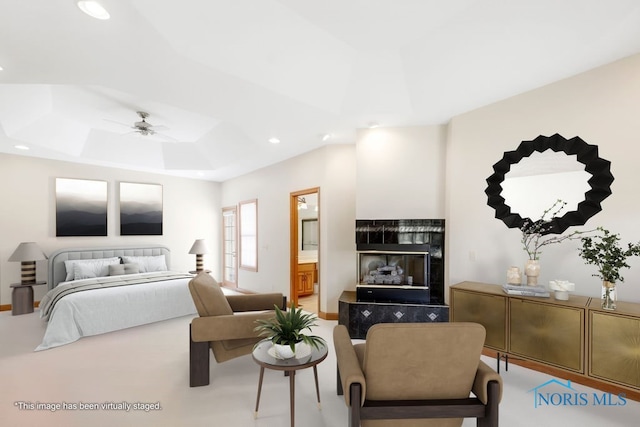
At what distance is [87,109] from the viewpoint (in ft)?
13.5

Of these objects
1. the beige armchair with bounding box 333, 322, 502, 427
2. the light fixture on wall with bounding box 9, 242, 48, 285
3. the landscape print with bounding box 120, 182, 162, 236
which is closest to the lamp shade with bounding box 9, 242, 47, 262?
the light fixture on wall with bounding box 9, 242, 48, 285

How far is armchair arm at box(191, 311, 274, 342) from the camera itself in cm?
259

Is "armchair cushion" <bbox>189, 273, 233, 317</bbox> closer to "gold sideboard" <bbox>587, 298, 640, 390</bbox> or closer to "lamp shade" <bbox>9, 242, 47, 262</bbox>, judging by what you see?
"gold sideboard" <bbox>587, 298, 640, 390</bbox>

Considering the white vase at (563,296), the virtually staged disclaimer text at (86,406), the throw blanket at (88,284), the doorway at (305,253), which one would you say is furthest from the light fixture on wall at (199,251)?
the white vase at (563,296)

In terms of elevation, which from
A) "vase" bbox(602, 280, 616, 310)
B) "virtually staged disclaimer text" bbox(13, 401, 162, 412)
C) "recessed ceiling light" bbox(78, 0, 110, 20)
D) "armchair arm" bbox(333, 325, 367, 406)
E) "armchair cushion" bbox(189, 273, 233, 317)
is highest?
"recessed ceiling light" bbox(78, 0, 110, 20)

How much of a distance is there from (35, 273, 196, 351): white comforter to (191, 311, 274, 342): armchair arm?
7.55 ft

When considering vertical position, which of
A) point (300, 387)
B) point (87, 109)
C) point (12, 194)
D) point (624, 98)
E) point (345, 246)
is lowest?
point (300, 387)

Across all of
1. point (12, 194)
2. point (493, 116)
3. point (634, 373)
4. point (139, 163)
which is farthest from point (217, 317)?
point (12, 194)

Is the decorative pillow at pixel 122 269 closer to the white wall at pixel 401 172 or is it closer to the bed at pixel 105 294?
the bed at pixel 105 294

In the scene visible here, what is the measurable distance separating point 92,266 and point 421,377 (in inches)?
234

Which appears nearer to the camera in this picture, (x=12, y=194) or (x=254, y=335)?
(x=254, y=335)

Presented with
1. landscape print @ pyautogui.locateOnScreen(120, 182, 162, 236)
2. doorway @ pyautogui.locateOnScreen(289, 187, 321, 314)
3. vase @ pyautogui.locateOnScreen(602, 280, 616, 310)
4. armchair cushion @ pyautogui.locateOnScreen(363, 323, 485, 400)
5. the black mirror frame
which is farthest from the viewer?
landscape print @ pyautogui.locateOnScreen(120, 182, 162, 236)

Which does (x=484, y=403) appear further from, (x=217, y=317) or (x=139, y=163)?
(x=139, y=163)

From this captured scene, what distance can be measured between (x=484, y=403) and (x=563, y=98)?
283 centimetres
